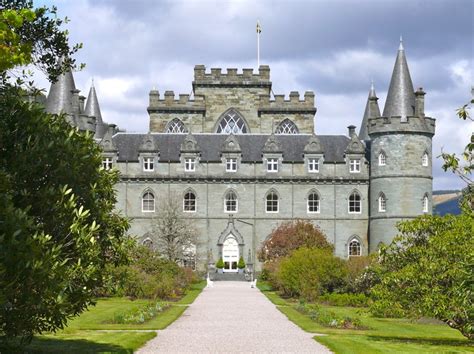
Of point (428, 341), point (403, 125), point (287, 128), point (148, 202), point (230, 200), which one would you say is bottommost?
point (428, 341)

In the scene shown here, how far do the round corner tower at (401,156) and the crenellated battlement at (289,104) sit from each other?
11106 mm

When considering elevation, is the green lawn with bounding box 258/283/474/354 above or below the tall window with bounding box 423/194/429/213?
below

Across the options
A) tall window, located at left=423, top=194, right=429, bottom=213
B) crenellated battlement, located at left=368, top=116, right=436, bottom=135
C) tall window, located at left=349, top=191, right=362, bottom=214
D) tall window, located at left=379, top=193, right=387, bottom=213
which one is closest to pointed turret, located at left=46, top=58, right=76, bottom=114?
tall window, located at left=349, top=191, right=362, bottom=214

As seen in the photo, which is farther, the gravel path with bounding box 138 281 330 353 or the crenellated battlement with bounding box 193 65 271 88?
the crenellated battlement with bounding box 193 65 271 88

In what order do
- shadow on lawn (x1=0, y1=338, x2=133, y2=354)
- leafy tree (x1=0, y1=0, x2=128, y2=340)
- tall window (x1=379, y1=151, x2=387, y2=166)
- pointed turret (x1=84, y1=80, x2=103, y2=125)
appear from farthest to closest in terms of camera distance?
pointed turret (x1=84, y1=80, x2=103, y2=125), tall window (x1=379, y1=151, x2=387, y2=166), shadow on lawn (x1=0, y1=338, x2=133, y2=354), leafy tree (x1=0, y1=0, x2=128, y2=340)

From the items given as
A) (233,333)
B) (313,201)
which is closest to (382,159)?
(313,201)

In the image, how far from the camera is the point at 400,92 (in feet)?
197

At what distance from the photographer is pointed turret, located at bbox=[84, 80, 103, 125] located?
72000 millimetres

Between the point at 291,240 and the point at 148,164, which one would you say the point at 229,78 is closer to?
the point at 148,164

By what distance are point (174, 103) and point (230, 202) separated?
12.4 metres

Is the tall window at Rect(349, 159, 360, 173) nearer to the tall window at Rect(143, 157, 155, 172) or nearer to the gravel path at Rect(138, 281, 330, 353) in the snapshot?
the tall window at Rect(143, 157, 155, 172)

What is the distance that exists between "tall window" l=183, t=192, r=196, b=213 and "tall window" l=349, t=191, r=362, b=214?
1226 centimetres

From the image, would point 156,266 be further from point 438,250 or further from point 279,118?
point 279,118

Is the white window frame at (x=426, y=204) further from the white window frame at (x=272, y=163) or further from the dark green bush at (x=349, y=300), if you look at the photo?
the dark green bush at (x=349, y=300)
